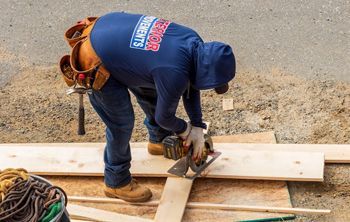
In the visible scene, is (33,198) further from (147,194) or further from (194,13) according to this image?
(194,13)

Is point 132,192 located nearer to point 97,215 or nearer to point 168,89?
point 97,215

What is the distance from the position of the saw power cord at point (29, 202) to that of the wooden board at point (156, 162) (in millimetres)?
1558

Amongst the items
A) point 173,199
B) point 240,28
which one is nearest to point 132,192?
point 173,199

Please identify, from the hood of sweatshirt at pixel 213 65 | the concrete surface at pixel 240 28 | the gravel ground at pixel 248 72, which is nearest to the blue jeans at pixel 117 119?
the hood of sweatshirt at pixel 213 65

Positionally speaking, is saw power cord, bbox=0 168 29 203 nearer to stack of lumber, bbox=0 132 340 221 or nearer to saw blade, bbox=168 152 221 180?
stack of lumber, bbox=0 132 340 221

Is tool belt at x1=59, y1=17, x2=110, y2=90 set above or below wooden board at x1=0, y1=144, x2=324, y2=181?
above

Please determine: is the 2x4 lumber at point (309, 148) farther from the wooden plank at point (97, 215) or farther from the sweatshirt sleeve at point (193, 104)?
the wooden plank at point (97, 215)

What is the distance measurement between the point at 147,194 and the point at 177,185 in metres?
0.24

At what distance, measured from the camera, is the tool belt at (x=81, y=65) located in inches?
163

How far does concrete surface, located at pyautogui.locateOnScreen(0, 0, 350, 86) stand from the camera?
6.62 m

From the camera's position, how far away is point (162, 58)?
3928 mm

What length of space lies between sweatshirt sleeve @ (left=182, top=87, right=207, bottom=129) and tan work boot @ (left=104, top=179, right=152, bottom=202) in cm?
74

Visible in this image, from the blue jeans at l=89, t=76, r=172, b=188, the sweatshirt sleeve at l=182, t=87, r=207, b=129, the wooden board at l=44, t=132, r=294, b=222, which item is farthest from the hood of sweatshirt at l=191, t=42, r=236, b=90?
the wooden board at l=44, t=132, r=294, b=222

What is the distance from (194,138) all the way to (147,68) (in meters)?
0.72
